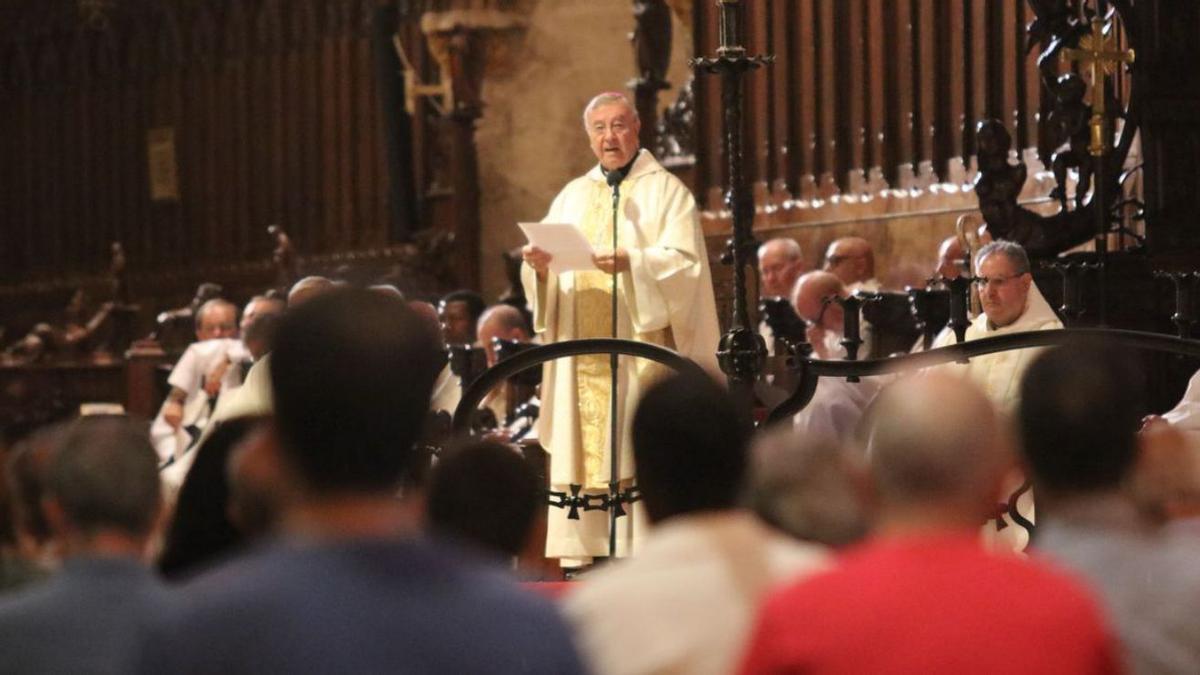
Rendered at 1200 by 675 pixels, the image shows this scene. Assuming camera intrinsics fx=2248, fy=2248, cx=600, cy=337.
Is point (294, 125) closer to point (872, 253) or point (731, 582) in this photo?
point (872, 253)

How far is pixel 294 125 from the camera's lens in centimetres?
1936

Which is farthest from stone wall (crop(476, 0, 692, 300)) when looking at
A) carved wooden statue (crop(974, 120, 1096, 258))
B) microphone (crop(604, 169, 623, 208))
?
microphone (crop(604, 169, 623, 208))

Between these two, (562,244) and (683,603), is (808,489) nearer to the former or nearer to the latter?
(683,603)

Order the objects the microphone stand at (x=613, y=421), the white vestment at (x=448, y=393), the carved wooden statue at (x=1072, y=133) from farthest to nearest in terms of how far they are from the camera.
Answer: the white vestment at (x=448, y=393) → the carved wooden statue at (x=1072, y=133) → the microphone stand at (x=613, y=421)

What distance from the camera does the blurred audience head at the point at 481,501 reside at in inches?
155

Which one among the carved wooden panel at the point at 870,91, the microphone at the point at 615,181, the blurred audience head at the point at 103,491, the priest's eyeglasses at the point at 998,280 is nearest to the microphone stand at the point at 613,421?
the microphone at the point at 615,181

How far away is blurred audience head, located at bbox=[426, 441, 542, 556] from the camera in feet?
12.9

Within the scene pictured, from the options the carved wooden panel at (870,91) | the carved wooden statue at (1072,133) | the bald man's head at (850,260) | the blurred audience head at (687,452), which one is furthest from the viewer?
the carved wooden panel at (870,91)

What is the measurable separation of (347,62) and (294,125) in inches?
34.0

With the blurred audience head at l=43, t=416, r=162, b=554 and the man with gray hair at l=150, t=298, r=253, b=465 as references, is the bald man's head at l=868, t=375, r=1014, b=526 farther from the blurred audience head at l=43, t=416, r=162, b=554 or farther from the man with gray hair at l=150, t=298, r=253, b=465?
the man with gray hair at l=150, t=298, r=253, b=465

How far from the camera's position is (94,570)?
3.09 meters

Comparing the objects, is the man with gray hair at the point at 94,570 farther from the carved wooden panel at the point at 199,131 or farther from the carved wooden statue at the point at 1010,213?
the carved wooden panel at the point at 199,131

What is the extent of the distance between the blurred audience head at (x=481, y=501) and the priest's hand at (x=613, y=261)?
5.18 meters

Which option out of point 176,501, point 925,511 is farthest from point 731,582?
point 176,501
